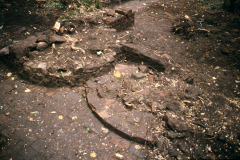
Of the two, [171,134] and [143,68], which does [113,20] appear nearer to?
[143,68]

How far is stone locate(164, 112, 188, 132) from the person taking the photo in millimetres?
2322

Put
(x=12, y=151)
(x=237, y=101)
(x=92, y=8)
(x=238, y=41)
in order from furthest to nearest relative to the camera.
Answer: (x=92, y=8) < (x=238, y=41) < (x=237, y=101) < (x=12, y=151)

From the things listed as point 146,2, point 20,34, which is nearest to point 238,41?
point 146,2

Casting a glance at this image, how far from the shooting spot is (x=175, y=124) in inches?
92.5

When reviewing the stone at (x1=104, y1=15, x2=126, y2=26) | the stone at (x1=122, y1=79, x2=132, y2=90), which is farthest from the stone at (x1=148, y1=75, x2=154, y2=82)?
the stone at (x1=104, y1=15, x2=126, y2=26)

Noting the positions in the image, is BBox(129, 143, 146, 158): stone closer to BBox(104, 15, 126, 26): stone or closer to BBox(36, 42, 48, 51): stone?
BBox(36, 42, 48, 51): stone

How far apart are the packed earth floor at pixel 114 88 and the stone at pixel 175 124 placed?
14 mm

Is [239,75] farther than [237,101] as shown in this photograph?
Yes

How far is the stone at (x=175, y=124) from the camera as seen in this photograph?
2.32 meters

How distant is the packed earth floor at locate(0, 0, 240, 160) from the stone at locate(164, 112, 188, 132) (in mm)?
14

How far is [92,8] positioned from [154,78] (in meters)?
2.87

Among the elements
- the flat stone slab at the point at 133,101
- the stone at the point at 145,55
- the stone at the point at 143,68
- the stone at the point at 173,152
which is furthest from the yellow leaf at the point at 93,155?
the stone at the point at 145,55

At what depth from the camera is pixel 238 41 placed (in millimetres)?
3891

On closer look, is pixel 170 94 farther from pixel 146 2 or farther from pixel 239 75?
pixel 146 2
